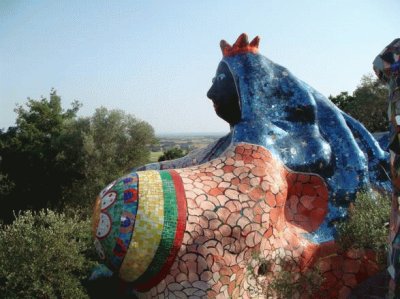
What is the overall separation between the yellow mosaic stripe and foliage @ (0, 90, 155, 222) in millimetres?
19209

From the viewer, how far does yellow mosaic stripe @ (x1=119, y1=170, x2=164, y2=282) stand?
23.1ft

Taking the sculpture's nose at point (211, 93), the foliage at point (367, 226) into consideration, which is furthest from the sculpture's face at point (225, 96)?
the foliage at point (367, 226)

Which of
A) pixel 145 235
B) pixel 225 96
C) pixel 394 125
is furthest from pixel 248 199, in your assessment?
pixel 394 125

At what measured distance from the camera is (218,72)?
414 inches

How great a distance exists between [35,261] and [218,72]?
6469mm

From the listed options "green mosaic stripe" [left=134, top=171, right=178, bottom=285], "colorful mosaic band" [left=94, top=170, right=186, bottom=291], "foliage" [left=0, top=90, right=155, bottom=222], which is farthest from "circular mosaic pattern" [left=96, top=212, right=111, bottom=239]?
"foliage" [left=0, top=90, right=155, bottom=222]

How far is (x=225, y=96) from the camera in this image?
1005 cm

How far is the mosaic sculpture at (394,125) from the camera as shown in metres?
5.08

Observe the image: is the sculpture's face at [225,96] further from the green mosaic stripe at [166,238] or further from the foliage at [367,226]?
the green mosaic stripe at [166,238]

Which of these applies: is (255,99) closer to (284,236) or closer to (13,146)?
(284,236)

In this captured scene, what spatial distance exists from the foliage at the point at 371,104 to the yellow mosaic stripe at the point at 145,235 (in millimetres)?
28592

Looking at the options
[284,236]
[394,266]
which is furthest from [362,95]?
[394,266]

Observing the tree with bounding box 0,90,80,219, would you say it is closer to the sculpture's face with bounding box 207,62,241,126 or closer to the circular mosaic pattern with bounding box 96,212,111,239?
the sculpture's face with bounding box 207,62,241,126

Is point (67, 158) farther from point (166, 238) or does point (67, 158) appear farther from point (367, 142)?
point (166, 238)
